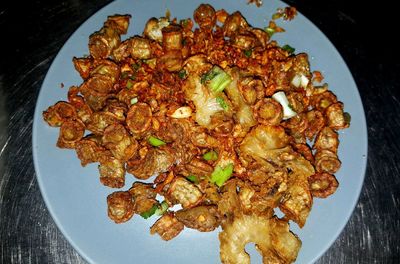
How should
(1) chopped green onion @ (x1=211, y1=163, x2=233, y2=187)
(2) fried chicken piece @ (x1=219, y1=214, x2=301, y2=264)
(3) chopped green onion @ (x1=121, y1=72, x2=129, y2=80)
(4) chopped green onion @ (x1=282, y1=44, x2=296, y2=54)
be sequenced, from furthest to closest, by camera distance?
(4) chopped green onion @ (x1=282, y1=44, x2=296, y2=54), (3) chopped green onion @ (x1=121, y1=72, x2=129, y2=80), (1) chopped green onion @ (x1=211, y1=163, x2=233, y2=187), (2) fried chicken piece @ (x1=219, y1=214, x2=301, y2=264)

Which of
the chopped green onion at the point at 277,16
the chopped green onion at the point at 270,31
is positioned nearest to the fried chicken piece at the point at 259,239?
the chopped green onion at the point at 270,31

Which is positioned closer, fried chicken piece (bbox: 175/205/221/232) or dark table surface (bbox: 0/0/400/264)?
fried chicken piece (bbox: 175/205/221/232)

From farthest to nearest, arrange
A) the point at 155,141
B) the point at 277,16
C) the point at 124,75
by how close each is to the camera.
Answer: the point at 277,16 → the point at 124,75 → the point at 155,141

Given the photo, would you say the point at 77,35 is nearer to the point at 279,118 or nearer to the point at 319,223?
the point at 279,118

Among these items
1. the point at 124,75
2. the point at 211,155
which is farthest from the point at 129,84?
the point at 211,155

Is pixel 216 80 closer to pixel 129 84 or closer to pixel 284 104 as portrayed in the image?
pixel 284 104

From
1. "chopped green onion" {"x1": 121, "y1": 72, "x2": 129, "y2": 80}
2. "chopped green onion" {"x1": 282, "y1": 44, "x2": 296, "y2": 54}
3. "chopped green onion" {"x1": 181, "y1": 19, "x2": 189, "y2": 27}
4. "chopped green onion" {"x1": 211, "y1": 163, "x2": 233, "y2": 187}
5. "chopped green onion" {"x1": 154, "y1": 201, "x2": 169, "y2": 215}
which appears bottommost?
"chopped green onion" {"x1": 154, "y1": 201, "x2": 169, "y2": 215}

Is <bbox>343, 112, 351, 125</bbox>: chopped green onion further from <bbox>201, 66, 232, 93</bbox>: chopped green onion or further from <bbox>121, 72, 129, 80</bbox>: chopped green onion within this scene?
<bbox>121, 72, 129, 80</bbox>: chopped green onion

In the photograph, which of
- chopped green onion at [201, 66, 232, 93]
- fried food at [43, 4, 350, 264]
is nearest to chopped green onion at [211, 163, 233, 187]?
fried food at [43, 4, 350, 264]
